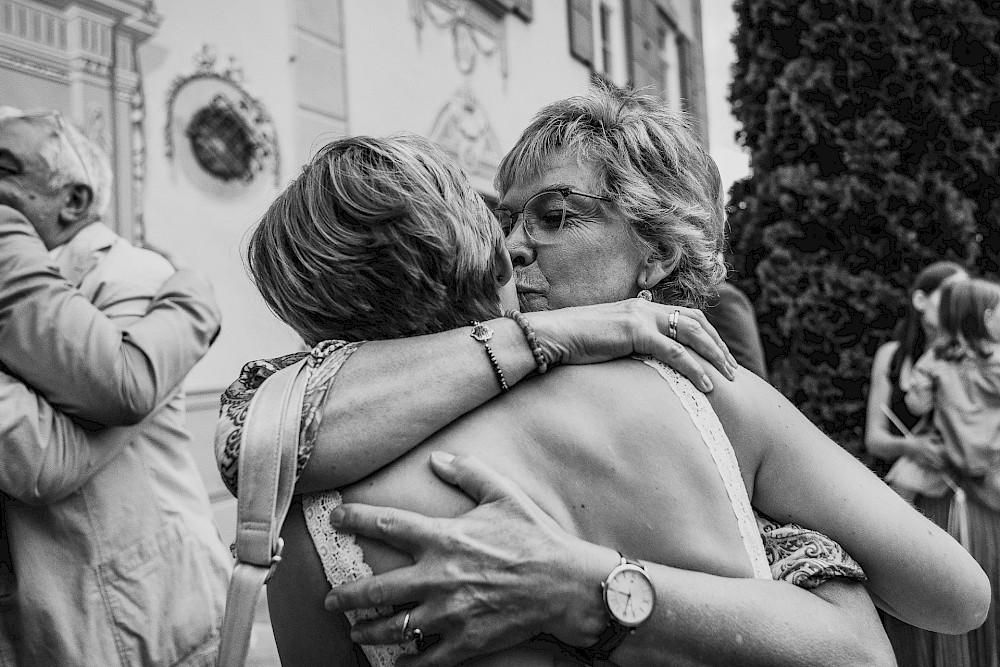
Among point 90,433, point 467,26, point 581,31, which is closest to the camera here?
point 90,433

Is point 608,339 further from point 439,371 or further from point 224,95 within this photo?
point 224,95

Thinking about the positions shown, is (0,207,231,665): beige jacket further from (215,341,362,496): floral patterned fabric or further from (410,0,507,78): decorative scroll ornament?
(410,0,507,78): decorative scroll ornament

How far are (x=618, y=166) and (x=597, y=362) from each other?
1.81 feet

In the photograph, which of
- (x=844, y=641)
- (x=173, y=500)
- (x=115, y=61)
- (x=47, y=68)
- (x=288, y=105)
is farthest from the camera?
(x=288, y=105)

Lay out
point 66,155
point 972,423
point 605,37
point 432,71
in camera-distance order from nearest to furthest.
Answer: point 66,155 < point 972,423 < point 432,71 < point 605,37

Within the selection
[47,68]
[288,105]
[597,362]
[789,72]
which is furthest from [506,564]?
[789,72]

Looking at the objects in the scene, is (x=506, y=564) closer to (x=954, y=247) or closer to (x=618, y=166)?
(x=618, y=166)

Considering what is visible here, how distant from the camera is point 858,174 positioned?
6652mm

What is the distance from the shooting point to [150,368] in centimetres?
201

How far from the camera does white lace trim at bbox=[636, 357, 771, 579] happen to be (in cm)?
127

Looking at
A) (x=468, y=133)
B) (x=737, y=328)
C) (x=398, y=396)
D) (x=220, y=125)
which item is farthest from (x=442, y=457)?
(x=468, y=133)

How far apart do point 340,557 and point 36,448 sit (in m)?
0.99

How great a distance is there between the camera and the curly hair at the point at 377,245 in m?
1.25

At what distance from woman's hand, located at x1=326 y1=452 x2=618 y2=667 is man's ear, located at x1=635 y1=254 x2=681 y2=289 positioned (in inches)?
27.9
